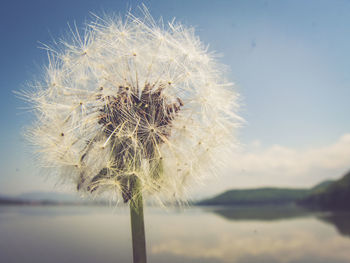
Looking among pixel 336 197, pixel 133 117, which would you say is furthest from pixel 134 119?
pixel 336 197

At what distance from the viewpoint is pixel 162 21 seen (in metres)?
5.08

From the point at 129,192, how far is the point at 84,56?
2.83 m

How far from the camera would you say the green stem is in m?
3.85

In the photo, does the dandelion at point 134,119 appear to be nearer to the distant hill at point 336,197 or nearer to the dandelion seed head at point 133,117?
the dandelion seed head at point 133,117

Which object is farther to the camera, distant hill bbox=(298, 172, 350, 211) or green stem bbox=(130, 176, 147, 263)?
distant hill bbox=(298, 172, 350, 211)

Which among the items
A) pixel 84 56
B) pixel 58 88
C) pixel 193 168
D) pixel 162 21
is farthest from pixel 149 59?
pixel 193 168

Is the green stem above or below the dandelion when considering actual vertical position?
below

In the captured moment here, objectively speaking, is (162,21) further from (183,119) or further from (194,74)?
(183,119)

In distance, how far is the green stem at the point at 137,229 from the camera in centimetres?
385

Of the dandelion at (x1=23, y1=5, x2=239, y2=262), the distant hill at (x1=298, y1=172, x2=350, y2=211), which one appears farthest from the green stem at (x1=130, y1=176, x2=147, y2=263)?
the distant hill at (x1=298, y1=172, x2=350, y2=211)

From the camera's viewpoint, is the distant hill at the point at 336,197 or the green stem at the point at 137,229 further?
the distant hill at the point at 336,197

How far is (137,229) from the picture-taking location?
12.8 feet

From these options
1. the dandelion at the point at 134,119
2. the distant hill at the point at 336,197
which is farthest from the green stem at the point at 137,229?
the distant hill at the point at 336,197

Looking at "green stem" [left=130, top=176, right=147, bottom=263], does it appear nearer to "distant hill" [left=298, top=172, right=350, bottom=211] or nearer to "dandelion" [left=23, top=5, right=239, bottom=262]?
"dandelion" [left=23, top=5, right=239, bottom=262]
